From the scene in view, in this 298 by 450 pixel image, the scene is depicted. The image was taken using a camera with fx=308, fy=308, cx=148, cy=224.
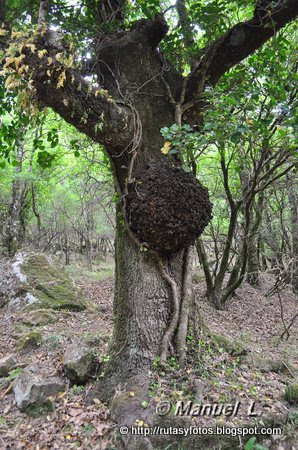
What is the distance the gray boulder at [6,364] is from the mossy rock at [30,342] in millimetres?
271

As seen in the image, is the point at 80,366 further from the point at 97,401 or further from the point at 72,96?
the point at 72,96

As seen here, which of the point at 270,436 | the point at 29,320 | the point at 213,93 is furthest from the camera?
the point at 29,320

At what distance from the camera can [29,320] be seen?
5.41 meters

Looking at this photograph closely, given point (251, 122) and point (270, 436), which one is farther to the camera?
point (251, 122)

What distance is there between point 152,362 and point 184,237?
4.09ft

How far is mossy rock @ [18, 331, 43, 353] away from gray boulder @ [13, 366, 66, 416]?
87 centimetres

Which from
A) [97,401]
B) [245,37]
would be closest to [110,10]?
[245,37]

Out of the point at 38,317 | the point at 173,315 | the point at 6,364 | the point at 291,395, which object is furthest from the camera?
the point at 38,317

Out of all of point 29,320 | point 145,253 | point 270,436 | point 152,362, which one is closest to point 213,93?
point 145,253

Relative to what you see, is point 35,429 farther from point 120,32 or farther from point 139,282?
point 120,32

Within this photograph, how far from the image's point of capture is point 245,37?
3236 millimetres

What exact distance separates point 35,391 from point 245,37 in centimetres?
430

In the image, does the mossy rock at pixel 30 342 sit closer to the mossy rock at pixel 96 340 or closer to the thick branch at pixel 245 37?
the mossy rock at pixel 96 340

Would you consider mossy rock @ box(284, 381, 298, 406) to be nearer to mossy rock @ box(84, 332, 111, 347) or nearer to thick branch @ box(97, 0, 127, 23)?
mossy rock @ box(84, 332, 111, 347)
